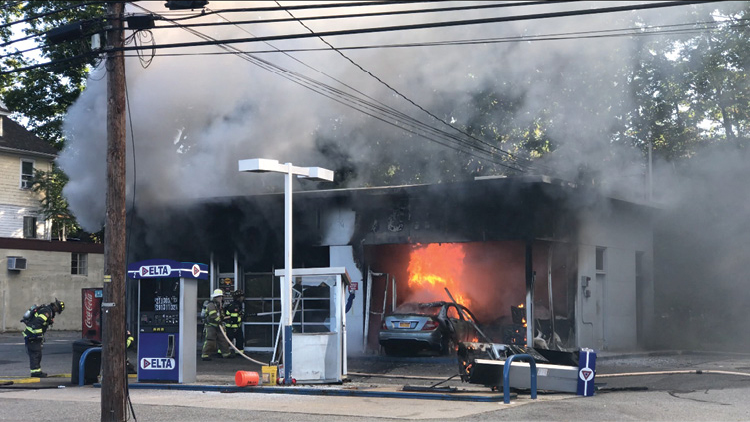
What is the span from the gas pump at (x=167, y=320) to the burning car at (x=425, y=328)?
221 inches

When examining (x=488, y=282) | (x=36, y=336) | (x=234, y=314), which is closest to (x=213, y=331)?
(x=234, y=314)

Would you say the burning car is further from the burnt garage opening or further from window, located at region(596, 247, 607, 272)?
window, located at region(596, 247, 607, 272)

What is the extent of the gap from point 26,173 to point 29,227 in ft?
8.15

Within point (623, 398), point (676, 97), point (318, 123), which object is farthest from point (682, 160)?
point (623, 398)

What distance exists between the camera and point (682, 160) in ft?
101

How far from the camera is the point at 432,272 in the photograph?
23391 mm

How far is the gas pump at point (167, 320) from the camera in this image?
14922 millimetres

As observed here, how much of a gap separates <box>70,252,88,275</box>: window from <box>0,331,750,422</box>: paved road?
72.7 ft

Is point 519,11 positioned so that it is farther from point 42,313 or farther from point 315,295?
point 42,313

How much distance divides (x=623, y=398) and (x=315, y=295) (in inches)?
453

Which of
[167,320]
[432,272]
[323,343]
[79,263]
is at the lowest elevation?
[323,343]

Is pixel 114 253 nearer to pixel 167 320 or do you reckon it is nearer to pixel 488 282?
pixel 167 320

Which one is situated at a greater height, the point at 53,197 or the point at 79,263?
the point at 53,197

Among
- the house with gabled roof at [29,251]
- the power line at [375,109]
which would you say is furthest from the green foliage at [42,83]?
the power line at [375,109]
